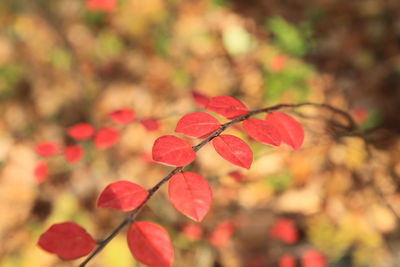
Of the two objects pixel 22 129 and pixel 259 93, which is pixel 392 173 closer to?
pixel 259 93

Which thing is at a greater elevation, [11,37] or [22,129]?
[11,37]

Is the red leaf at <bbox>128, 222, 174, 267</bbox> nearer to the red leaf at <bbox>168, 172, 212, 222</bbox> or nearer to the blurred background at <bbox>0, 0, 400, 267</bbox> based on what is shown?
the red leaf at <bbox>168, 172, 212, 222</bbox>

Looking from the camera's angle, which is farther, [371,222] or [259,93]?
[259,93]

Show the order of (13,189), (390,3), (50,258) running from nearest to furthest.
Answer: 1. (50,258)
2. (13,189)
3. (390,3)

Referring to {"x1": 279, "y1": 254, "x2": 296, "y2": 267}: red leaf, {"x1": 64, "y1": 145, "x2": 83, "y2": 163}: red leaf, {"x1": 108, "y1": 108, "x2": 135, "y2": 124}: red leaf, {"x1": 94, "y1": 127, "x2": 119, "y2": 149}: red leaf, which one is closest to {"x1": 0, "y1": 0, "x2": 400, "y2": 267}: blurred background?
{"x1": 279, "y1": 254, "x2": 296, "y2": 267}: red leaf

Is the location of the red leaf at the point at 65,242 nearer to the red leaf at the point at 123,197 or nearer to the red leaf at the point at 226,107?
the red leaf at the point at 123,197

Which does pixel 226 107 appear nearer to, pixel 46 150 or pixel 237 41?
pixel 46 150

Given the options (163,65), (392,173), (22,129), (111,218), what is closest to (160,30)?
(163,65)

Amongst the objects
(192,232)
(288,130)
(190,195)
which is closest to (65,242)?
(190,195)

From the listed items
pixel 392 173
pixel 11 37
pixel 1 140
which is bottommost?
pixel 1 140
